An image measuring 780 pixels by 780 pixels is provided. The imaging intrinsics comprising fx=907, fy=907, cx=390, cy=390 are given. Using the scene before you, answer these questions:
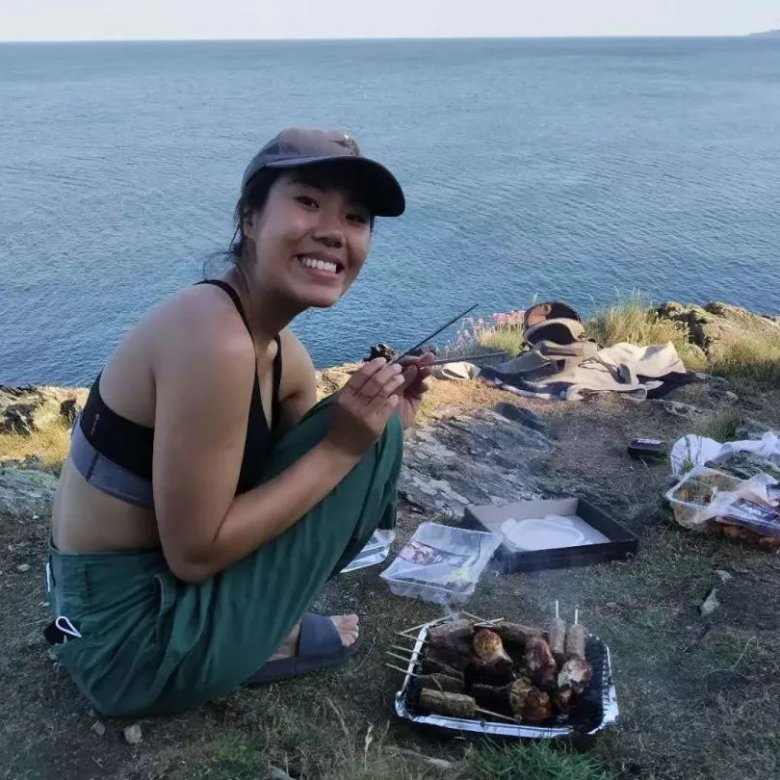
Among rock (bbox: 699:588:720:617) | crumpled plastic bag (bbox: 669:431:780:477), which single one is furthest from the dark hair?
crumpled plastic bag (bbox: 669:431:780:477)

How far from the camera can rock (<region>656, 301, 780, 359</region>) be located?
9.84 m

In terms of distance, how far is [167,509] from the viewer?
7.67 ft

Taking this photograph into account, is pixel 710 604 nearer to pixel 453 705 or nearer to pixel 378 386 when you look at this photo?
pixel 453 705

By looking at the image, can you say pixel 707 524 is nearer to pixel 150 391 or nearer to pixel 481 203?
pixel 150 391

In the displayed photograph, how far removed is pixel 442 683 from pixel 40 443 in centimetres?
515

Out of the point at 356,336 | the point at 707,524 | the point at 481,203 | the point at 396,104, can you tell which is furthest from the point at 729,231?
the point at 396,104

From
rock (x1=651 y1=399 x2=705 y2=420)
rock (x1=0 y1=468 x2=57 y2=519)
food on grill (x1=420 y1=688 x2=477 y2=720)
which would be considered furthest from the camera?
rock (x1=651 y1=399 x2=705 y2=420)

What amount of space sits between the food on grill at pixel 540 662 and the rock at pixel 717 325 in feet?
22.0

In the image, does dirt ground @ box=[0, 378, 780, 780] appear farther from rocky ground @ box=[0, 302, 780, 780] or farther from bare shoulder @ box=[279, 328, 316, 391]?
bare shoulder @ box=[279, 328, 316, 391]

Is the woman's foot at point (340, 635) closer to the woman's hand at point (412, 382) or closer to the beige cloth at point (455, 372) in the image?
the woman's hand at point (412, 382)

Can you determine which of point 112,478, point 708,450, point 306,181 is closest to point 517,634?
point 112,478

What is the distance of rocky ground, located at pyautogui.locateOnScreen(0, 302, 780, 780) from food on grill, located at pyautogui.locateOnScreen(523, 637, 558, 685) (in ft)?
0.80

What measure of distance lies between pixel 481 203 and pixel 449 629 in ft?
75.4

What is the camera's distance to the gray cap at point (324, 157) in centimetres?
229
